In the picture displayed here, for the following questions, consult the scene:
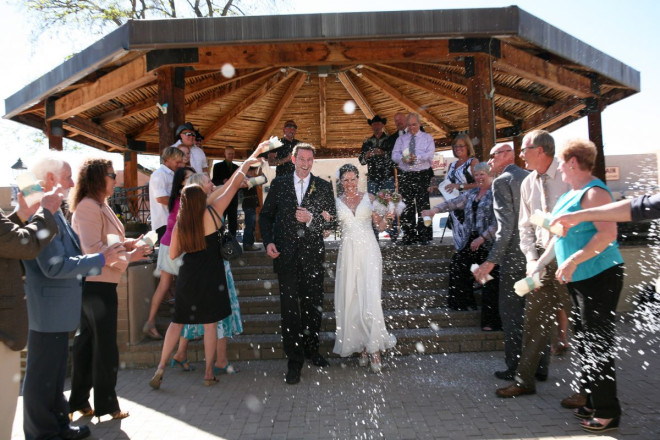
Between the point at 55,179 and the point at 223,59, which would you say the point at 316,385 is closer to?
the point at 55,179

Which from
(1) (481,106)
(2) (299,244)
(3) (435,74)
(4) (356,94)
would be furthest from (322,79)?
(2) (299,244)

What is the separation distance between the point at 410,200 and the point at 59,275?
18.6 ft

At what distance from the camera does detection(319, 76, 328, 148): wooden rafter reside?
10081 millimetres

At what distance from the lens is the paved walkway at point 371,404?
3473 millimetres

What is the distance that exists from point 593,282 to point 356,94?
26.2 feet

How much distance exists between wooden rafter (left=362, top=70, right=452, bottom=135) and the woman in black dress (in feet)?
20.3

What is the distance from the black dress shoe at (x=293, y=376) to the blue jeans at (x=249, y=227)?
389cm

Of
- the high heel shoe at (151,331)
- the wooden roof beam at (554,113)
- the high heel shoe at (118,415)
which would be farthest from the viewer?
the wooden roof beam at (554,113)

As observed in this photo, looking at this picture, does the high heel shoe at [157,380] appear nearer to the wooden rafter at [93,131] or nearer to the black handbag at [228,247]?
the black handbag at [228,247]

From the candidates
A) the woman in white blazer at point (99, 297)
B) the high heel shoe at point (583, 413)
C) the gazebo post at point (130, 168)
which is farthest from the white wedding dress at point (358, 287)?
the gazebo post at point (130, 168)

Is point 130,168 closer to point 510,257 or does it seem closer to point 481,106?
point 481,106

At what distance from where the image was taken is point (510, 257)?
434cm

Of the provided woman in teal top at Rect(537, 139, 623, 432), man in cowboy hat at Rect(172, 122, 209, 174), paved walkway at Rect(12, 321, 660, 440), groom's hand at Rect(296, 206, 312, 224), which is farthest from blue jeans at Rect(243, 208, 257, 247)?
woman in teal top at Rect(537, 139, 623, 432)

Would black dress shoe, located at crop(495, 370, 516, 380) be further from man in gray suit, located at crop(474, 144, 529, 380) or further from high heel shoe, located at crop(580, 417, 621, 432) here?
high heel shoe, located at crop(580, 417, 621, 432)
